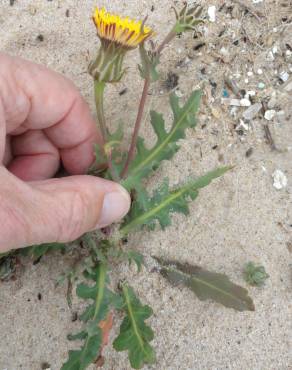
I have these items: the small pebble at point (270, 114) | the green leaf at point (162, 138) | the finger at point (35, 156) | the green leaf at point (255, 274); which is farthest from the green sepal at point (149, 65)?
the green leaf at point (255, 274)

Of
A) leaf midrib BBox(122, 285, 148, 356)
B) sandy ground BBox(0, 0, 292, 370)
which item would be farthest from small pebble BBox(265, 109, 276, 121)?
leaf midrib BBox(122, 285, 148, 356)

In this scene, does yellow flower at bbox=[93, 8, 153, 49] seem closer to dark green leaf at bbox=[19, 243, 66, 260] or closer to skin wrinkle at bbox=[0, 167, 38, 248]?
skin wrinkle at bbox=[0, 167, 38, 248]

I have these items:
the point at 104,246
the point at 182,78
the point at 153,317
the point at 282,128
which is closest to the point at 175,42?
the point at 182,78

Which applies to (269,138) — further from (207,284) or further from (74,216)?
(74,216)

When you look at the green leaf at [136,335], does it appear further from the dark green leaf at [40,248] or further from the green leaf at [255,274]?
the green leaf at [255,274]

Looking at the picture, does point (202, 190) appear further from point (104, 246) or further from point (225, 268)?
point (104, 246)
